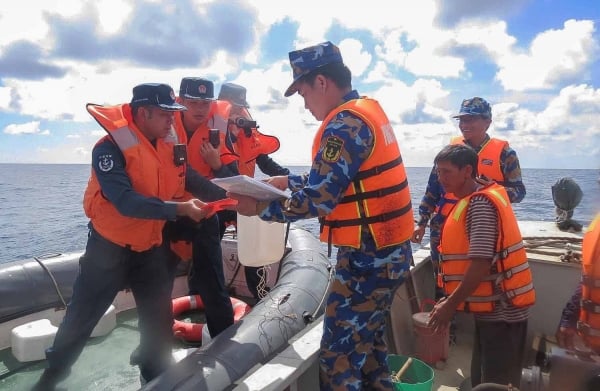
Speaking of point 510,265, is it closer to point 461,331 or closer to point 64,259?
point 461,331

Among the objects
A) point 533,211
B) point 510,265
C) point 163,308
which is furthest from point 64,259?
point 533,211

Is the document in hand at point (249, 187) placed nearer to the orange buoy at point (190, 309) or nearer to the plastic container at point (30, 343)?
the orange buoy at point (190, 309)

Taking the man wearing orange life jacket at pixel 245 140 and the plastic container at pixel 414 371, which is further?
the man wearing orange life jacket at pixel 245 140

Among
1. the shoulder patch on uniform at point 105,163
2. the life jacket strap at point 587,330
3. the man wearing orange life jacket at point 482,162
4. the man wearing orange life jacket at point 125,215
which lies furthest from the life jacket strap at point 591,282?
the shoulder patch on uniform at point 105,163

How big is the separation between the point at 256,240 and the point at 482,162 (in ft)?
6.31

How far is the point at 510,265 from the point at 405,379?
108cm

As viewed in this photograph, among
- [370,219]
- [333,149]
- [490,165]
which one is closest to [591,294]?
[370,219]

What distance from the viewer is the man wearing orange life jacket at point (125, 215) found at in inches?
91.6

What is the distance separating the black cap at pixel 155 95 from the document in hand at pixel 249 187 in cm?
71

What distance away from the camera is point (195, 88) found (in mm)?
2916

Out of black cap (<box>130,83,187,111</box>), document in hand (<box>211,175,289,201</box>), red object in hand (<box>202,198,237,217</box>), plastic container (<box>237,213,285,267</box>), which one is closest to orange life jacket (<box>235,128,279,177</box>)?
plastic container (<box>237,213,285,267</box>)

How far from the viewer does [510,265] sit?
6.87ft

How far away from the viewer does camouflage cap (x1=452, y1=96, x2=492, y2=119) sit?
3.42 meters

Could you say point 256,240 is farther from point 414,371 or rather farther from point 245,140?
point 414,371
